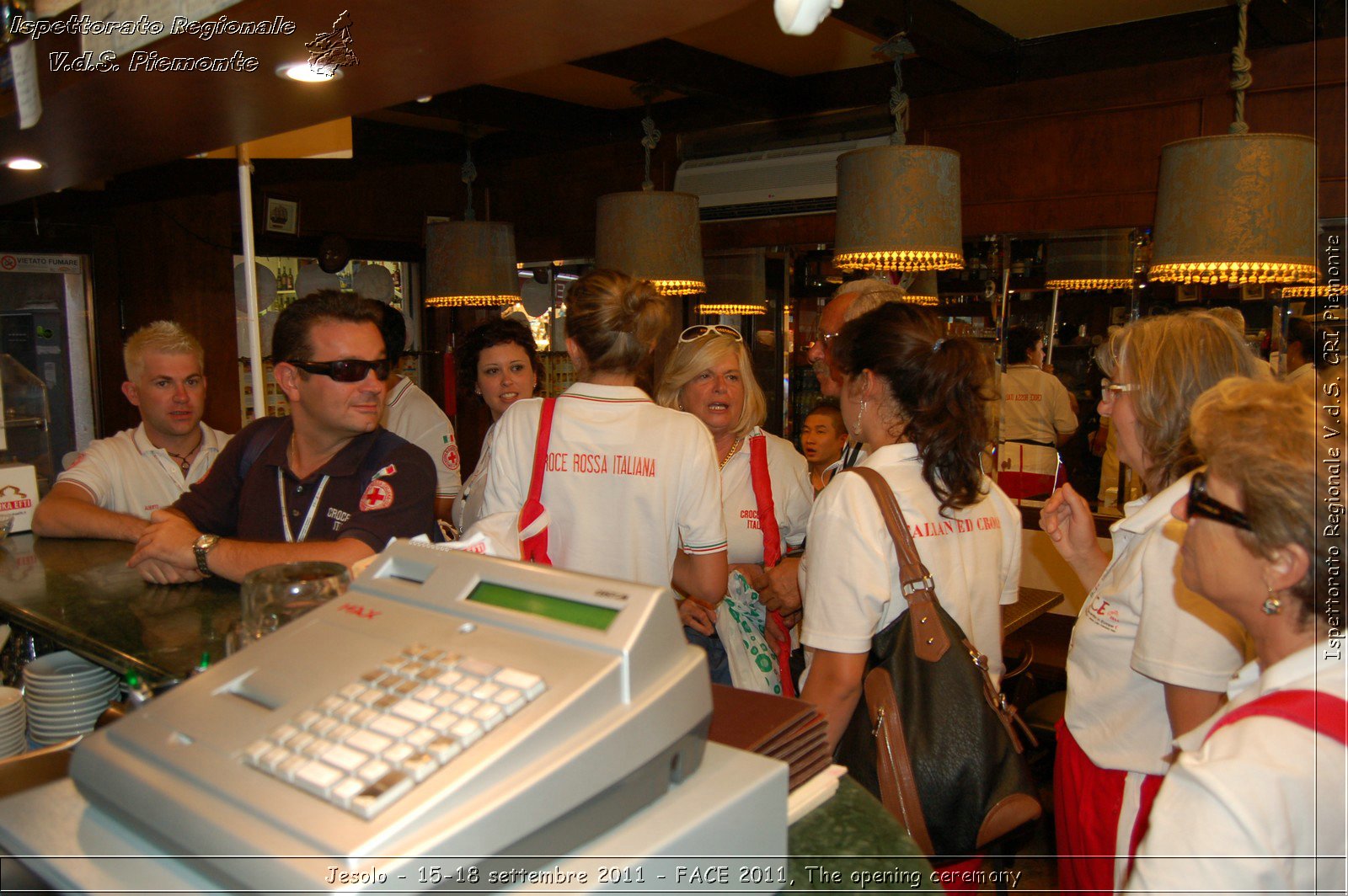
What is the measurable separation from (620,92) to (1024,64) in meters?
2.35

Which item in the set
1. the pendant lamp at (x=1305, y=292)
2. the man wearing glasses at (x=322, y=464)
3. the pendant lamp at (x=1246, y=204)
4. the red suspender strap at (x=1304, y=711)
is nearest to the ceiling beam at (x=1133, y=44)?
the pendant lamp at (x=1305, y=292)

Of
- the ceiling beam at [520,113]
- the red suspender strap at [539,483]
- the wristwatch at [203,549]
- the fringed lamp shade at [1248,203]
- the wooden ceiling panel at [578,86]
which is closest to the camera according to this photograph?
the wristwatch at [203,549]

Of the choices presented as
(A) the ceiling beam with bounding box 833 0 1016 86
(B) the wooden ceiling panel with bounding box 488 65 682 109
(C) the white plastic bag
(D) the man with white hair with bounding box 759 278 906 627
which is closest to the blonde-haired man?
(C) the white plastic bag

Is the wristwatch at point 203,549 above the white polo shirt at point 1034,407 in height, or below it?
below

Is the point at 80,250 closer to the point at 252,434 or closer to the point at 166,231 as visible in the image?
the point at 166,231

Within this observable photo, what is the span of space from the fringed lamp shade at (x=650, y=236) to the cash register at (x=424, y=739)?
2.73 meters

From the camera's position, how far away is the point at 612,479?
2.23 meters

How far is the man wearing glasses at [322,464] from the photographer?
6.33ft

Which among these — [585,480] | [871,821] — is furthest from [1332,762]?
[585,480]

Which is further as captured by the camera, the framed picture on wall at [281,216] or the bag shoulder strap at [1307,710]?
the framed picture on wall at [281,216]

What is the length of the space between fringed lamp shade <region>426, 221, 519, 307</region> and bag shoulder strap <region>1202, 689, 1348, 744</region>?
3.63 metres

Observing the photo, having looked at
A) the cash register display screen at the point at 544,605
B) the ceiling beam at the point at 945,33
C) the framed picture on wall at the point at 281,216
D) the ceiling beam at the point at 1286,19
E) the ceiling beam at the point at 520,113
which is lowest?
the cash register display screen at the point at 544,605

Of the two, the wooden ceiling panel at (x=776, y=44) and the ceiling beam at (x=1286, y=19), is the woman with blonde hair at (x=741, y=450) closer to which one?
the wooden ceiling panel at (x=776, y=44)

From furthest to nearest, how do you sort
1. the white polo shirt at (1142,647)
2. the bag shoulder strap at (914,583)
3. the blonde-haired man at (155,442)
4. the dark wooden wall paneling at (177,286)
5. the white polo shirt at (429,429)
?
the dark wooden wall paneling at (177,286) → the white polo shirt at (429,429) → the blonde-haired man at (155,442) → the bag shoulder strap at (914,583) → the white polo shirt at (1142,647)
